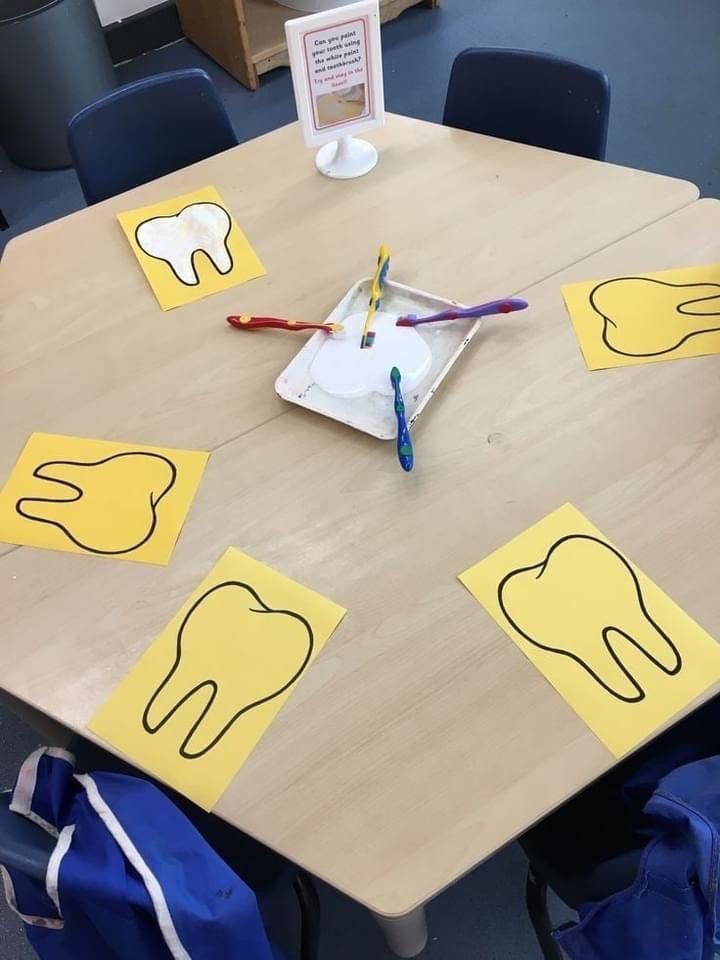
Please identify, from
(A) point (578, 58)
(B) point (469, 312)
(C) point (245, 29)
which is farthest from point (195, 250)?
(A) point (578, 58)

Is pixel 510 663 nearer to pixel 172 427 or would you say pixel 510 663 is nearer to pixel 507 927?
pixel 172 427

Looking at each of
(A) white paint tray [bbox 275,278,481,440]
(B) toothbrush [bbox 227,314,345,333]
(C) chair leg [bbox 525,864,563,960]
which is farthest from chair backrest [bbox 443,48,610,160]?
(C) chair leg [bbox 525,864,563,960]

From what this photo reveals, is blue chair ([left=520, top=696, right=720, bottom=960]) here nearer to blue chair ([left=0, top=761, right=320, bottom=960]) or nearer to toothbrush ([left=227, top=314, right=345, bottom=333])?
blue chair ([left=0, top=761, right=320, bottom=960])

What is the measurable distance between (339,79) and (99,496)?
715mm

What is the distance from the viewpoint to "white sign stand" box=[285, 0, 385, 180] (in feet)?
3.81

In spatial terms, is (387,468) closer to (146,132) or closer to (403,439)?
(403,439)

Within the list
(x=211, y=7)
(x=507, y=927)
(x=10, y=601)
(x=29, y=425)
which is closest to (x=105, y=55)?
(x=211, y=7)

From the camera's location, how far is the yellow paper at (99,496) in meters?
0.94

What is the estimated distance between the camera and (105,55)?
2.46 metres

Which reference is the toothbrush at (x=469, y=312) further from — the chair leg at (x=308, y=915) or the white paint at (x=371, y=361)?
the chair leg at (x=308, y=915)

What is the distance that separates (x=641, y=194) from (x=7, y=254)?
972 millimetres

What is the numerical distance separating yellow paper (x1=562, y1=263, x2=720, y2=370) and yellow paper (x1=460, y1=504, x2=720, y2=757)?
0.87 ft

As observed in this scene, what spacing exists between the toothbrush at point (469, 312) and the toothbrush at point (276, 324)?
0.09 metres

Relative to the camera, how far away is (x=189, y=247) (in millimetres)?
1248
